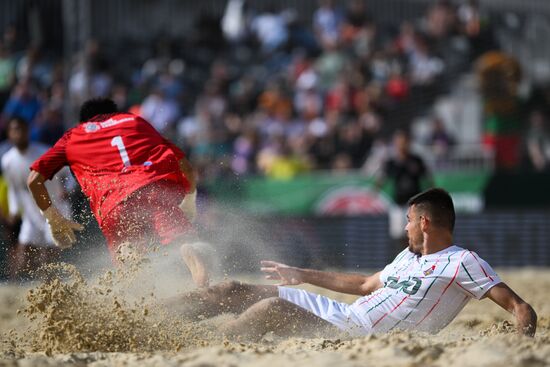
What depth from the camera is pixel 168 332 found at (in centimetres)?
636

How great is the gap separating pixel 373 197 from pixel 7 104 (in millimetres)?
6534

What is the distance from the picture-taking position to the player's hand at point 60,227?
713 cm

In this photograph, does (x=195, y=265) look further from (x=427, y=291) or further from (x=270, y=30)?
(x=270, y=30)

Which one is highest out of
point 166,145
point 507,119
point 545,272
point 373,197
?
point 166,145

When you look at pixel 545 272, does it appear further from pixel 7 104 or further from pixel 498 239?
pixel 7 104

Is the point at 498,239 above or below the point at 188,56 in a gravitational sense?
below

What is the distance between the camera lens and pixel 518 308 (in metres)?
5.72

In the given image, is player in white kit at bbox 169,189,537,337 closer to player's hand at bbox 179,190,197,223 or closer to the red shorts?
the red shorts

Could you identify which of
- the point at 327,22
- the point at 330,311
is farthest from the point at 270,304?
the point at 327,22

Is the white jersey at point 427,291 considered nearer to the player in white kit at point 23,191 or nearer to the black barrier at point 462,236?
the player in white kit at point 23,191

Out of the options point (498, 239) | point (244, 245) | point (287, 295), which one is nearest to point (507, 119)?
point (498, 239)

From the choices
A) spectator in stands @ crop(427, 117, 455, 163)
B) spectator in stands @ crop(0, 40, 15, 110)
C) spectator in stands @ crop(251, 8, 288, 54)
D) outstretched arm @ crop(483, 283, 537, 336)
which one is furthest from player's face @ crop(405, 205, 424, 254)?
spectator in stands @ crop(251, 8, 288, 54)

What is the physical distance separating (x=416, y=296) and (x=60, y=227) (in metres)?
2.79

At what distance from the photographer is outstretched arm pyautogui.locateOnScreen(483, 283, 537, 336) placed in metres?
5.68
